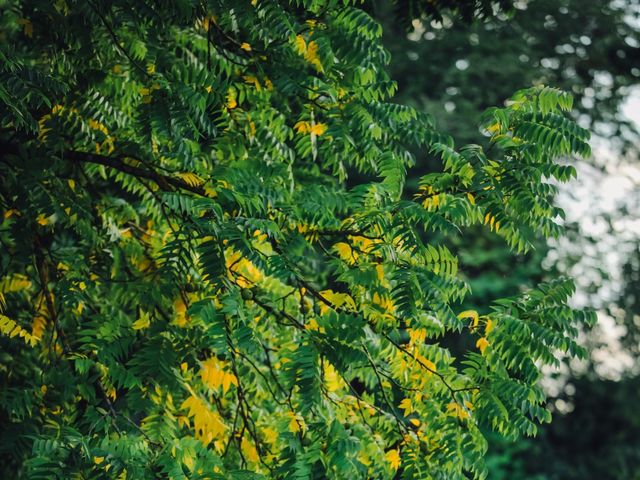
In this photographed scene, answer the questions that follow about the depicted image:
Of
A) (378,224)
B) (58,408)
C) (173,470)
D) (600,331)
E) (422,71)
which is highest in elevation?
(378,224)

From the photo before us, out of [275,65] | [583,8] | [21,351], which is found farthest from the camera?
[583,8]

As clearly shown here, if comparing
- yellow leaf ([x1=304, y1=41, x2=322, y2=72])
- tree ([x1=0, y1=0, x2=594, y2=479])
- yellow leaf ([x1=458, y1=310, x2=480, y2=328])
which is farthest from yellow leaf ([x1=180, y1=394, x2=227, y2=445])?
yellow leaf ([x1=304, y1=41, x2=322, y2=72])

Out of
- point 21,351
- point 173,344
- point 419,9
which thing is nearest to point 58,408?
point 173,344

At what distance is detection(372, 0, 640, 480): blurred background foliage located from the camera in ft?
44.1

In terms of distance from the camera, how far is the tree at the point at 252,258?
343 cm

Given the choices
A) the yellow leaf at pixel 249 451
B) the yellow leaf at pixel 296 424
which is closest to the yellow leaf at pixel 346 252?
the yellow leaf at pixel 296 424

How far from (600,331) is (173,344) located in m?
11.8

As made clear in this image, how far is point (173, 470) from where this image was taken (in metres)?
3.11

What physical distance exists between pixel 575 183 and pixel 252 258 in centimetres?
1205

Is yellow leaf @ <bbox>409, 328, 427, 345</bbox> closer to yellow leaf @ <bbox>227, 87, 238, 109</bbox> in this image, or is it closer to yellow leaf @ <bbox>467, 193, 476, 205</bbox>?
yellow leaf @ <bbox>467, 193, 476, 205</bbox>

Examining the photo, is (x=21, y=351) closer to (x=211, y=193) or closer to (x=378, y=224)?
(x=211, y=193)

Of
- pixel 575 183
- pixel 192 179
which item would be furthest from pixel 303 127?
pixel 575 183

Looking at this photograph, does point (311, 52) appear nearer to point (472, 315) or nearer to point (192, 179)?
point (192, 179)

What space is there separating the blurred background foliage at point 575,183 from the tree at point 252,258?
8969 mm
